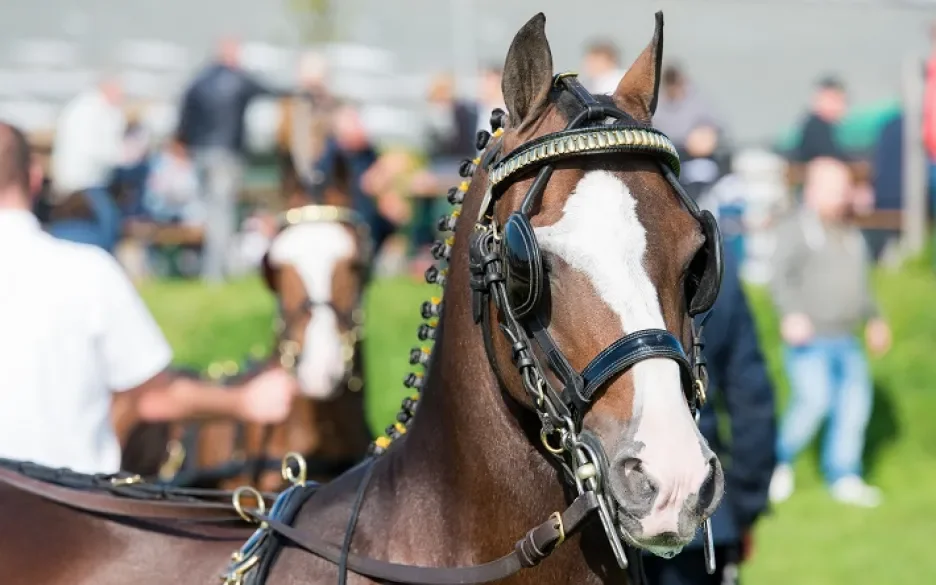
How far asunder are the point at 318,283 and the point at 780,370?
18.6 ft

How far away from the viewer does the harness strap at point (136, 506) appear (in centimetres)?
356

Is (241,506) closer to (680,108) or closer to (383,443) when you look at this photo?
(383,443)

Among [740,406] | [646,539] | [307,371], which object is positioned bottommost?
[307,371]

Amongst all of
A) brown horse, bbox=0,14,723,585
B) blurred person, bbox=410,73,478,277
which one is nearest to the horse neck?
brown horse, bbox=0,14,723,585

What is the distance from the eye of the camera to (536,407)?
287cm

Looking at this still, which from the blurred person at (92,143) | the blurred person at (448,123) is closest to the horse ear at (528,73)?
the blurred person at (92,143)

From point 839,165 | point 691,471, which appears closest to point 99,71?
point 839,165

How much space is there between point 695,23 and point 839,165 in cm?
505

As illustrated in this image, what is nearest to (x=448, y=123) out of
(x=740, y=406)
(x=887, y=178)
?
(x=887, y=178)

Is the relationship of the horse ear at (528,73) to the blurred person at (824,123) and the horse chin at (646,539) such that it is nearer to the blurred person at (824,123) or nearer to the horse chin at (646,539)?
the horse chin at (646,539)

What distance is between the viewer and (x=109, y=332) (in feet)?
14.4

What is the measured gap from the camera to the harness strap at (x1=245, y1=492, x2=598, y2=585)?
293 cm

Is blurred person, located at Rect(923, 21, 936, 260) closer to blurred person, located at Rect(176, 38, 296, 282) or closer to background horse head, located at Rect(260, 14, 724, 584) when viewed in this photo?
blurred person, located at Rect(176, 38, 296, 282)

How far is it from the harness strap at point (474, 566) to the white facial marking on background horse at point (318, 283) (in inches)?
133
